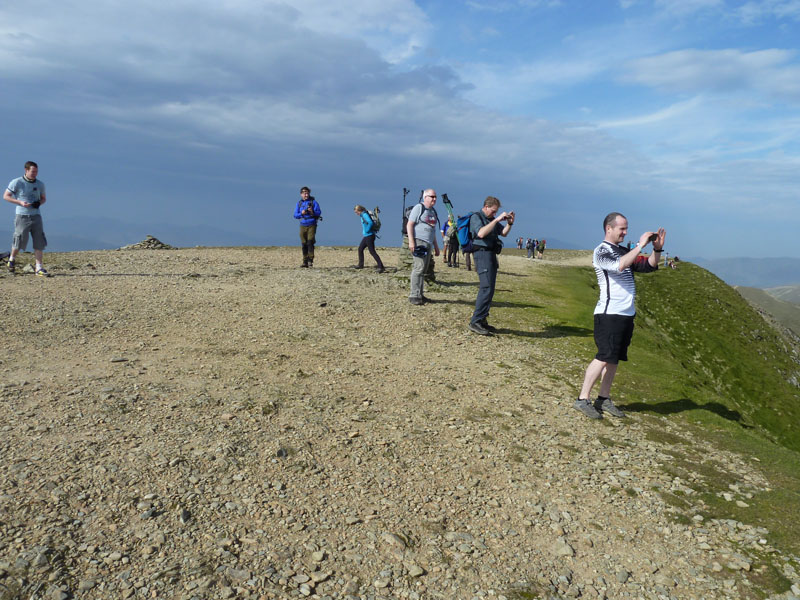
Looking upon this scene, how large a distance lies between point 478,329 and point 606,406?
4778mm

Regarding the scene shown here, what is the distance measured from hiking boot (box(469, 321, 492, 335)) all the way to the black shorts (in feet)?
16.7

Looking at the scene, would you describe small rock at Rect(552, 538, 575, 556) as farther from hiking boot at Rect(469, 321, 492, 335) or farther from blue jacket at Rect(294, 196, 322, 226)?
blue jacket at Rect(294, 196, 322, 226)

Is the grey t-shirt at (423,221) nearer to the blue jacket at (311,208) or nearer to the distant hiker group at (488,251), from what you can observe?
the distant hiker group at (488,251)

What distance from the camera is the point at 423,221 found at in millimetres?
14039

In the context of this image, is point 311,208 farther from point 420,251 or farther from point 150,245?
point 150,245

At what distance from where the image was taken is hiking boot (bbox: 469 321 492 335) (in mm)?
13086

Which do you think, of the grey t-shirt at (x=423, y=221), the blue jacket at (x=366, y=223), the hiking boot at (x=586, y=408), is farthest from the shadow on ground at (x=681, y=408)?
the blue jacket at (x=366, y=223)

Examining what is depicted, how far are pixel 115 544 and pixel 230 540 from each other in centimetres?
95

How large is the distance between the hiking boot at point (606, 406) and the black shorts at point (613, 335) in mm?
942

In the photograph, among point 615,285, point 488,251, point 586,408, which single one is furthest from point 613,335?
point 488,251

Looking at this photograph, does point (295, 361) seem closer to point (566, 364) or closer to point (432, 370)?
point (432, 370)

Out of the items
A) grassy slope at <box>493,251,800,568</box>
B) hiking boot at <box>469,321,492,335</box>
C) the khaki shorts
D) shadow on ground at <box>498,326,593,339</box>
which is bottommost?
grassy slope at <box>493,251,800,568</box>

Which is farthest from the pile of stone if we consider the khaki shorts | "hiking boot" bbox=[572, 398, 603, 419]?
"hiking boot" bbox=[572, 398, 603, 419]

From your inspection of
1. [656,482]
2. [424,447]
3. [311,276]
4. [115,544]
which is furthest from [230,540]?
[311,276]
